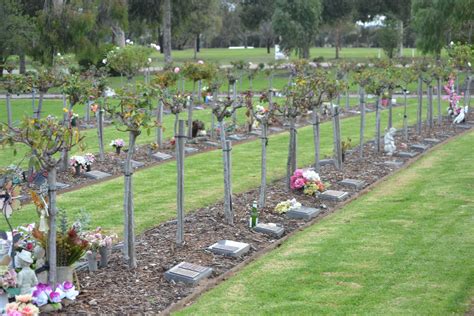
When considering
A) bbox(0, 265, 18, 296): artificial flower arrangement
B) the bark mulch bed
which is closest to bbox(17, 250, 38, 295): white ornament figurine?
bbox(0, 265, 18, 296): artificial flower arrangement

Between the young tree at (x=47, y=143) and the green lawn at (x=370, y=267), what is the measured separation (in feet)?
5.52

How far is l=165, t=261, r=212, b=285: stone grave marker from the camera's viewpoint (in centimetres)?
801

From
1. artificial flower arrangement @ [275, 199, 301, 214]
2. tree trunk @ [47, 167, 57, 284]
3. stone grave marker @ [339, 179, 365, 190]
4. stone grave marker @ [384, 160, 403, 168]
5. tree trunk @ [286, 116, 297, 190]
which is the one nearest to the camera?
tree trunk @ [47, 167, 57, 284]

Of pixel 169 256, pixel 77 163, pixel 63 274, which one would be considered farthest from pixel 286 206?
pixel 77 163

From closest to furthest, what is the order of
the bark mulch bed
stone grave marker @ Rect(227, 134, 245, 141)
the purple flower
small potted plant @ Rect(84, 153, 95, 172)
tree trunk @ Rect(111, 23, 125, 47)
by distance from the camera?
the purple flower
the bark mulch bed
small potted plant @ Rect(84, 153, 95, 172)
stone grave marker @ Rect(227, 134, 245, 141)
tree trunk @ Rect(111, 23, 125, 47)

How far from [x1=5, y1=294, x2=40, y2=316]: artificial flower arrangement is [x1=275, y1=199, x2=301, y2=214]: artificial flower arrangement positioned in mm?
5480

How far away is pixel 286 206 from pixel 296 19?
38.4 metres

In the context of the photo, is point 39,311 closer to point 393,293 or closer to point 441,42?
point 393,293

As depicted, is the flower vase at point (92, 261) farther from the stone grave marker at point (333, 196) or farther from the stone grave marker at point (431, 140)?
the stone grave marker at point (431, 140)

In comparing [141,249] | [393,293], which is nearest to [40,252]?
[141,249]

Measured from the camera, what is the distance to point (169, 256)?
8992 millimetres

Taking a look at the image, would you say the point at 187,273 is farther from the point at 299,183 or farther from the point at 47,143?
the point at 299,183

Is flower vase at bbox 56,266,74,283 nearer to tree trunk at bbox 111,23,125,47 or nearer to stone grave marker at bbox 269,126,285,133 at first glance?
stone grave marker at bbox 269,126,285,133

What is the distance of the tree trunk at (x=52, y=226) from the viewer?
23.4 ft
